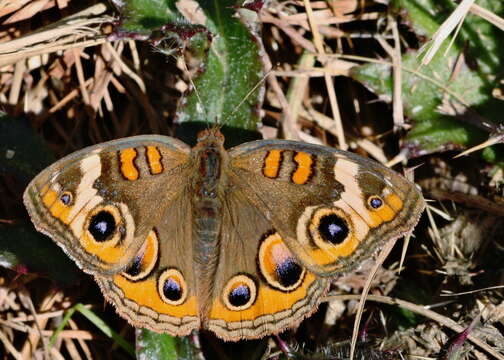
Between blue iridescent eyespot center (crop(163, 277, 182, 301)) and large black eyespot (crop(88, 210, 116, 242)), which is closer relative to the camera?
large black eyespot (crop(88, 210, 116, 242))

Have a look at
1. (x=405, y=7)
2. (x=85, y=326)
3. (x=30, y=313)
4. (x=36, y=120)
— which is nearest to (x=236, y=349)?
(x=85, y=326)

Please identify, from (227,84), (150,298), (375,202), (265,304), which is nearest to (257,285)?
(265,304)

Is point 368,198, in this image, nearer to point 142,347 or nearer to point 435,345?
point 435,345

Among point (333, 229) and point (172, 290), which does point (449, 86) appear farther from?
point (172, 290)

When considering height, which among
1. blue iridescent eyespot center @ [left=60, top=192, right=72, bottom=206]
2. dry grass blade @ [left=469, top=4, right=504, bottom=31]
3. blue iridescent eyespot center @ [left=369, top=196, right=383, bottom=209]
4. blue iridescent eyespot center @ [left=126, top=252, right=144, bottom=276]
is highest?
dry grass blade @ [left=469, top=4, right=504, bottom=31]

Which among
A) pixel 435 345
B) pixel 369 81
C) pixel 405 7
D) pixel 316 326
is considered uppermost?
pixel 405 7

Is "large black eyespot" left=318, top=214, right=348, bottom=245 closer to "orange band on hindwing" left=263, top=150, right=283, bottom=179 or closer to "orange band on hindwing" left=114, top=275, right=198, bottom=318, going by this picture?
"orange band on hindwing" left=263, top=150, right=283, bottom=179

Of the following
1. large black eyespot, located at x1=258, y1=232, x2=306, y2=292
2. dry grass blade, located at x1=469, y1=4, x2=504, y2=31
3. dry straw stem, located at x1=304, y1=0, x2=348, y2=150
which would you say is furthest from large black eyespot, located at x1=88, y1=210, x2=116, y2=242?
dry grass blade, located at x1=469, y1=4, x2=504, y2=31
